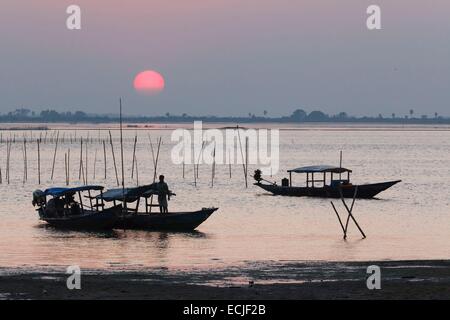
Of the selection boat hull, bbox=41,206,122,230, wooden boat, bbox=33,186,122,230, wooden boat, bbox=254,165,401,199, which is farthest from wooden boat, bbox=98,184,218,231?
wooden boat, bbox=254,165,401,199

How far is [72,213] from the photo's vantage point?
1560 inches

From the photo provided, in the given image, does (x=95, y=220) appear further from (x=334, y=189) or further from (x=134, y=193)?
(x=334, y=189)

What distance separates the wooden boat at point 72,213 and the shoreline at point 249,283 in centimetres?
1249

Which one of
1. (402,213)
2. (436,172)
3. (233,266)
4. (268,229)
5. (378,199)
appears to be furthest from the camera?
(436,172)

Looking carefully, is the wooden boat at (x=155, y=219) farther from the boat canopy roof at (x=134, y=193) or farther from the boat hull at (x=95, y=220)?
the boat hull at (x=95, y=220)

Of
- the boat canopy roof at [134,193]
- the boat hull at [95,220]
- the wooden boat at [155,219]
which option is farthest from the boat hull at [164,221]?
the boat canopy roof at [134,193]

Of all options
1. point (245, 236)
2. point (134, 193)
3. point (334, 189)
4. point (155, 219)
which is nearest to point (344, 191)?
point (334, 189)

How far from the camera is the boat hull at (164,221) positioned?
1487 inches

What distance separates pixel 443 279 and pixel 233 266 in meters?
6.82

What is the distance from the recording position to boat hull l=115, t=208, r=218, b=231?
124 ft

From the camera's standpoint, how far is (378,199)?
59.9m

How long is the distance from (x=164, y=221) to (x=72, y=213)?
13.5 ft
